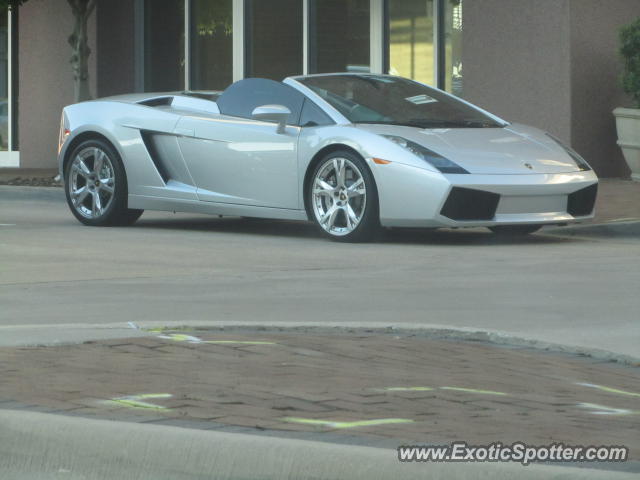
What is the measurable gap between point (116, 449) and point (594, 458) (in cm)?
129

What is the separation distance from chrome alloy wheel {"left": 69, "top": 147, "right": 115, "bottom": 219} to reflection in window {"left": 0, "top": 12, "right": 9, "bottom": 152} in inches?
433

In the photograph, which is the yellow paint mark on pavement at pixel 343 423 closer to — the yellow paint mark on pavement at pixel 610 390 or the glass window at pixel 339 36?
the yellow paint mark on pavement at pixel 610 390

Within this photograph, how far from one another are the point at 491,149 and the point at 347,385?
5.73 meters

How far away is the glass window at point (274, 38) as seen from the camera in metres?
20.3

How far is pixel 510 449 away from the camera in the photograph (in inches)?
158

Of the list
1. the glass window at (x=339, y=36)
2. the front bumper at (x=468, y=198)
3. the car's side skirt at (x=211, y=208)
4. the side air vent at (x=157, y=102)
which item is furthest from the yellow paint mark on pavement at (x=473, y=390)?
the glass window at (x=339, y=36)

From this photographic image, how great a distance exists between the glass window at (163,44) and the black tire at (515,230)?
10593 millimetres

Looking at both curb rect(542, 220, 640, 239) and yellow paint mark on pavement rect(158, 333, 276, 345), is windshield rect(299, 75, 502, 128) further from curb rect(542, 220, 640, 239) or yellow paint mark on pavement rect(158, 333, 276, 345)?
yellow paint mark on pavement rect(158, 333, 276, 345)

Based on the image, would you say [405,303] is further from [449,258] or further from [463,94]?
[463,94]

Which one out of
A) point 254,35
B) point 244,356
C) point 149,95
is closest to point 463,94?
point 254,35

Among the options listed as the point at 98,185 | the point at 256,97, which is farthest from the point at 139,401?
the point at 98,185

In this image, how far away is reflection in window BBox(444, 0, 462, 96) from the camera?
1870 centimetres

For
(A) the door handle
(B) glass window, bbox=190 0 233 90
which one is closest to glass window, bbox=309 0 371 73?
(B) glass window, bbox=190 0 233 90

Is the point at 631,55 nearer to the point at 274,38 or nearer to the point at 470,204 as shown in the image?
the point at 274,38
